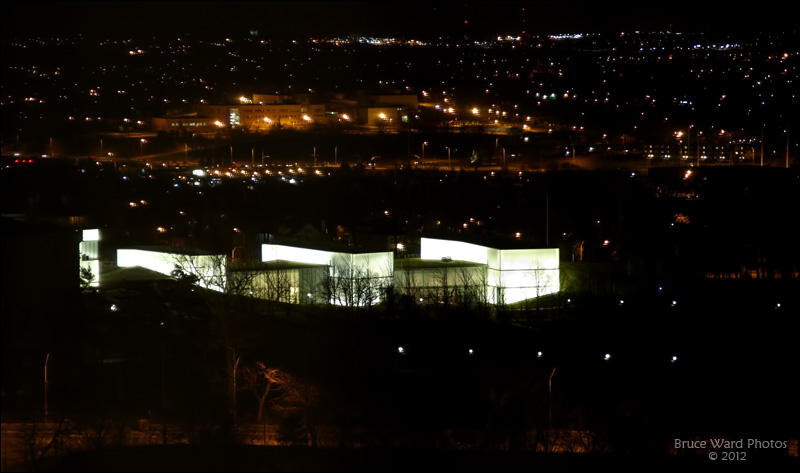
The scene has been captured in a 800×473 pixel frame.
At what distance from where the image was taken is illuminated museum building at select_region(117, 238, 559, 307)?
8.71 metres

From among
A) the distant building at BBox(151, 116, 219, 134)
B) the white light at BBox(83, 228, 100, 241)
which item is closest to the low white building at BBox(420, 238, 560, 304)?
the white light at BBox(83, 228, 100, 241)

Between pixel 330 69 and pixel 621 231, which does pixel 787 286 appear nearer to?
pixel 621 231

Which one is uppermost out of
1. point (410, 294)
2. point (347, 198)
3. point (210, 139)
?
point (210, 139)

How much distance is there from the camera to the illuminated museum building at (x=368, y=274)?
871cm

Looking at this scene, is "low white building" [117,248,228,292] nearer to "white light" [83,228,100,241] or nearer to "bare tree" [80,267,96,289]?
"white light" [83,228,100,241]

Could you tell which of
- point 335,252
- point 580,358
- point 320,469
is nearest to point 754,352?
point 580,358

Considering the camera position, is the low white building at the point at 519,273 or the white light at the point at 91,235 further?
the white light at the point at 91,235

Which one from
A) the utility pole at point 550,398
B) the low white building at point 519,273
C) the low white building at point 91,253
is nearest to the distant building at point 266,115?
the low white building at point 91,253

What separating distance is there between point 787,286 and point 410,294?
3.44 metres

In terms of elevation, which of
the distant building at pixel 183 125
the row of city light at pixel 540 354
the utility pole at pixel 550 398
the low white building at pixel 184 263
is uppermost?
the distant building at pixel 183 125

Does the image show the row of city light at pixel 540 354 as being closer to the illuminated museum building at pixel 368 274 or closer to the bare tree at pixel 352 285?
the bare tree at pixel 352 285

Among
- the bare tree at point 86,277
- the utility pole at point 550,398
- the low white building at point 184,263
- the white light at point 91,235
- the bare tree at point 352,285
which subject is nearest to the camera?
the utility pole at point 550,398

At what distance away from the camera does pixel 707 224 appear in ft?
40.5

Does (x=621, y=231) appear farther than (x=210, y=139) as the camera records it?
No
